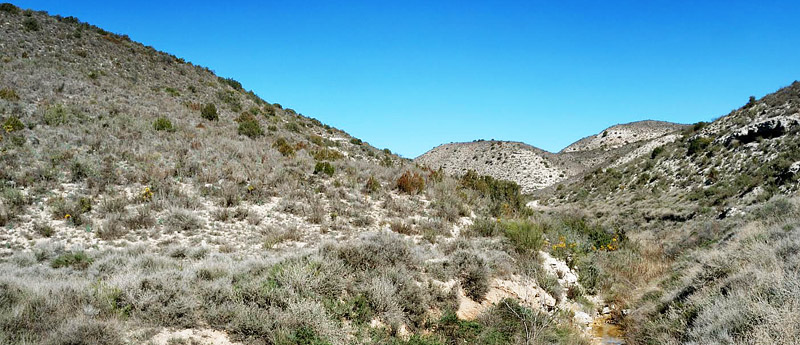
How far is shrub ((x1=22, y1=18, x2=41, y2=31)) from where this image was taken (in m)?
24.3

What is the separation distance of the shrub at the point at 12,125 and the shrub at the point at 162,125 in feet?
12.5

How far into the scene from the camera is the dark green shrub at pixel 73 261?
6.72 metres

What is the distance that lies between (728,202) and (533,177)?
34436mm

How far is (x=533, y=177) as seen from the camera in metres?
51.4

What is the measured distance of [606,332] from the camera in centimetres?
812

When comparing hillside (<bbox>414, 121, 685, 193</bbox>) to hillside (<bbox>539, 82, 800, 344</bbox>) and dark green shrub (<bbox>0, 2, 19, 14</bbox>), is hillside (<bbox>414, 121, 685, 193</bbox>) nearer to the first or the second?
hillside (<bbox>539, 82, 800, 344</bbox>)

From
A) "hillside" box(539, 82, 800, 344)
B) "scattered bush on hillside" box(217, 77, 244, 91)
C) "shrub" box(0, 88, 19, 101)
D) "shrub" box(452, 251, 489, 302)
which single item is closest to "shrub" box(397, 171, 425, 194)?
"shrub" box(452, 251, 489, 302)

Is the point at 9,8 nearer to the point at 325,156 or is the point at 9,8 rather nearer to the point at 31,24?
the point at 31,24

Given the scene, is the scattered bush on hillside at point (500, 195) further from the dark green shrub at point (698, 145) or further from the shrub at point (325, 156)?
the dark green shrub at point (698, 145)

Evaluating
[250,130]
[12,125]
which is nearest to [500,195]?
[250,130]

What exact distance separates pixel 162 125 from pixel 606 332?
54.1 ft

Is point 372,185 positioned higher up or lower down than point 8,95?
lower down

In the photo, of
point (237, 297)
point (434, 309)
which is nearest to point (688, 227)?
point (434, 309)

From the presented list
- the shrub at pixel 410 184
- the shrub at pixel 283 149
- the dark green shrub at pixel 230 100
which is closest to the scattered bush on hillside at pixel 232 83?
the dark green shrub at pixel 230 100
